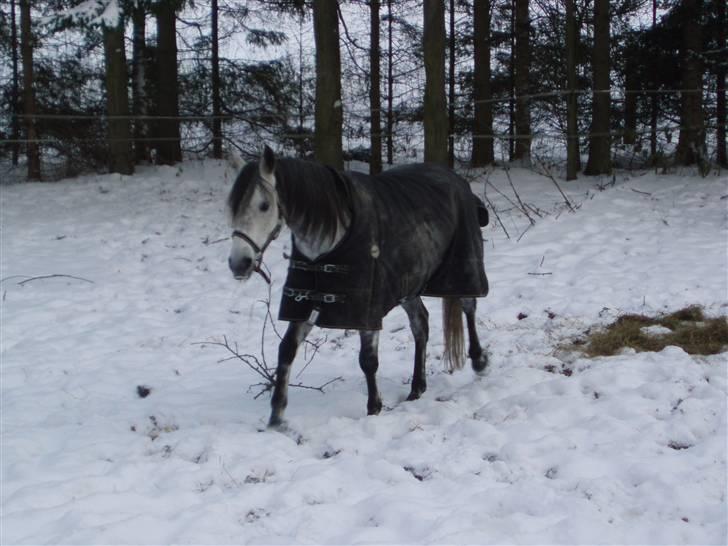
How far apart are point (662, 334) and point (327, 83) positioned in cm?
554

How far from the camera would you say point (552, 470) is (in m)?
3.11

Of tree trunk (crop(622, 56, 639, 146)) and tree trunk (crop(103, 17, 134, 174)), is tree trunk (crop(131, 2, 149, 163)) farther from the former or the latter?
tree trunk (crop(622, 56, 639, 146))

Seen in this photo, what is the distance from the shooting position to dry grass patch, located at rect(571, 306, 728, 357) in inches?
182

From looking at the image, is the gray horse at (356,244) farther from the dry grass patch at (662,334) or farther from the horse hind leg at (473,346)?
the dry grass patch at (662,334)

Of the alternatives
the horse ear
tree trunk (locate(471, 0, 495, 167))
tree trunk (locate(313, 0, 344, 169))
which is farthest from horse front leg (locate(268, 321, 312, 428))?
tree trunk (locate(471, 0, 495, 167))

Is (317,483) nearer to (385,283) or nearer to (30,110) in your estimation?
(385,283)

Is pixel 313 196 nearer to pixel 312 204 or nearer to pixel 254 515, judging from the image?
pixel 312 204

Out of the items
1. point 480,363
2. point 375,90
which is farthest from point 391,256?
point 375,90

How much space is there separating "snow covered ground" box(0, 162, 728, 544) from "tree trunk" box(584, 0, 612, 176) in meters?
3.02

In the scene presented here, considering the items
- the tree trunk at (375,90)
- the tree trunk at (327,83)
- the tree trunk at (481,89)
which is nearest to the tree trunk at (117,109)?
the tree trunk at (375,90)

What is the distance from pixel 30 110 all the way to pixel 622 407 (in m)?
12.4

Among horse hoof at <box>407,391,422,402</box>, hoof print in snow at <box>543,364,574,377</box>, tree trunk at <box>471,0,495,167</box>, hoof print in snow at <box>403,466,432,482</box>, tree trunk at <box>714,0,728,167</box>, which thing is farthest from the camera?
tree trunk at <box>471,0,495,167</box>

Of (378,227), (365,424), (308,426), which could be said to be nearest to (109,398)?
(308,426)

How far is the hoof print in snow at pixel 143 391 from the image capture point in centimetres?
452
